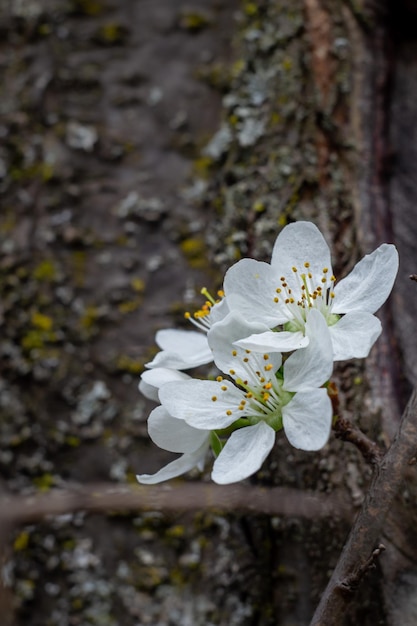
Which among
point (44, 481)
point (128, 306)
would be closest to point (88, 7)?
point (128, 306)

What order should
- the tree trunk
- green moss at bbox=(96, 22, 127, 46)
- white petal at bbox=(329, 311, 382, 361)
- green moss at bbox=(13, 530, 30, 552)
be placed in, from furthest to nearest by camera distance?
green moss at bbox=(96, 22, 127, 46) < green moss at bbox=(13, 530, 30, 552) < the tree trunk < white petal at bbox=(329, 311, 382, 361)

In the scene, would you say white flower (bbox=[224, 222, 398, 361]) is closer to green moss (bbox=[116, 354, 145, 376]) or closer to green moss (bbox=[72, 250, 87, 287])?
green moss (bbox=[116, 354, 145, 376])

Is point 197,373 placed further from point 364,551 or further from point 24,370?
point 364,551

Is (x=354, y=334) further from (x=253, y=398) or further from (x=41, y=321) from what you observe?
(x=41, y=321)

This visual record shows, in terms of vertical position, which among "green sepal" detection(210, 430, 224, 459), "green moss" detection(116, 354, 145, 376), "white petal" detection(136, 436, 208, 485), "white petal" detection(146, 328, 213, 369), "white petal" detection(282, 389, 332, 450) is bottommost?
"green moss" detection(116, 354, 145, 376)

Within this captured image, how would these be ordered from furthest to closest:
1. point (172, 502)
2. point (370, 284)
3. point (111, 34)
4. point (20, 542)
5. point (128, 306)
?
point (111, 34) → point (128, 306) → point (20, 542) → point (370, 284) → point (172, 502)

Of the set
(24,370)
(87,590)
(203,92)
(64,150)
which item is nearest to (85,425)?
(24,370)

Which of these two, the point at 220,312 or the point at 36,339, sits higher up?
the point at 220,312

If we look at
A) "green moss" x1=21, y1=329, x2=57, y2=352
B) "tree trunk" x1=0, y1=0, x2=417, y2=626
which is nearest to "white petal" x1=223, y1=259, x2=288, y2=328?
"tree trunk" x1=0, y1=0, x2=417, y2=626
